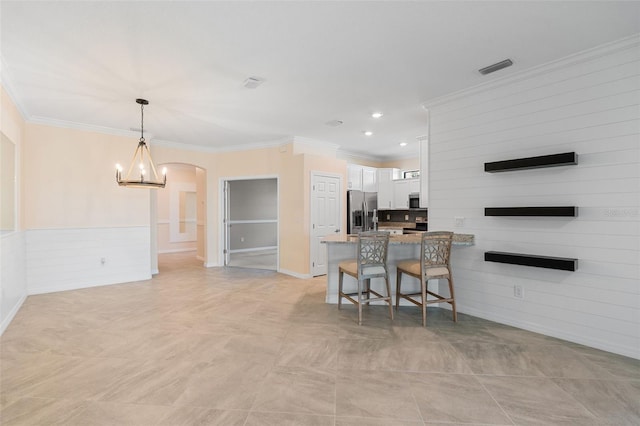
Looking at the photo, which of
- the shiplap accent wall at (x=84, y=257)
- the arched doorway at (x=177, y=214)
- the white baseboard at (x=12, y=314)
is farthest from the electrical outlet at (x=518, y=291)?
the arched doorway at (x=177, y=214)

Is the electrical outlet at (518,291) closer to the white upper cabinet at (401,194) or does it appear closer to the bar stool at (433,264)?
the bar stool at (433,264)

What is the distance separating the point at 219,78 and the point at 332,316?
10.0ft

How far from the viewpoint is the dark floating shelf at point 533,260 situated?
2857 mm

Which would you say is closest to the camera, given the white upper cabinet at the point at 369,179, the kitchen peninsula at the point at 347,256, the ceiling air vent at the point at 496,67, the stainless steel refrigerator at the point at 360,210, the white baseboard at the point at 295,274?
the ceiling air vent at the point at 496,67

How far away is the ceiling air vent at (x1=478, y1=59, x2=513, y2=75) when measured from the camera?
304 cm

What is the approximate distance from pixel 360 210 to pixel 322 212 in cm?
108

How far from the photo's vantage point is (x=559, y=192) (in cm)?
304

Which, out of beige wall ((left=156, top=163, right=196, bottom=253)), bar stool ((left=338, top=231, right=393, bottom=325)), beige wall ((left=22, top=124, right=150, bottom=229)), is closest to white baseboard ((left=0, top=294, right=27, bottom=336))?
beige wall ((left=22, top=124, right=150, bottom=229))

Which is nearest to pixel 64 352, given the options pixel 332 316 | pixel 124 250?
pixel 332 316

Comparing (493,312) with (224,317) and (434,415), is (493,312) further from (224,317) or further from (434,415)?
(224,317)

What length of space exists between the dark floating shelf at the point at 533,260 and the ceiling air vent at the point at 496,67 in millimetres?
1951

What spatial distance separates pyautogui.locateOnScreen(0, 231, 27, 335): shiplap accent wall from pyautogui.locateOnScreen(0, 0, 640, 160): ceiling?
1.83 metres

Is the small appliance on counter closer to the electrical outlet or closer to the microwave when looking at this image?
the microwave

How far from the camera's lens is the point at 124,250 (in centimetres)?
553
